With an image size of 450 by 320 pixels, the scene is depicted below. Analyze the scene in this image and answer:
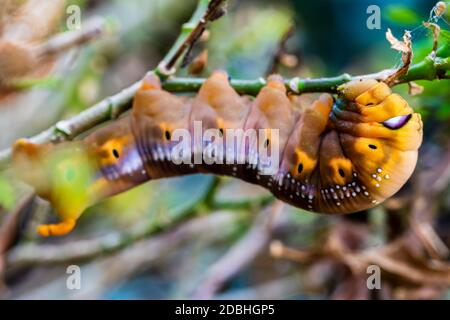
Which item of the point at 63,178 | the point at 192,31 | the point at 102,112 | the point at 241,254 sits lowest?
the point at 241,254

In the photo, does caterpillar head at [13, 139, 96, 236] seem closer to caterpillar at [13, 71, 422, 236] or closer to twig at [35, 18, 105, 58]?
caterpillar at [13, 71, 422, 236]

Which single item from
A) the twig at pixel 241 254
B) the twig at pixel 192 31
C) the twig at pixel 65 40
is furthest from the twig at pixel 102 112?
the twig at pixel 241 254

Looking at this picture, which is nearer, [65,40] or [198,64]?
[198,64]

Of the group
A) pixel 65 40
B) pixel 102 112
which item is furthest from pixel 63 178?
pixel 65 40

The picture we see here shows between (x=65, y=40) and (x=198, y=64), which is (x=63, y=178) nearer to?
(x=198, y=64)
